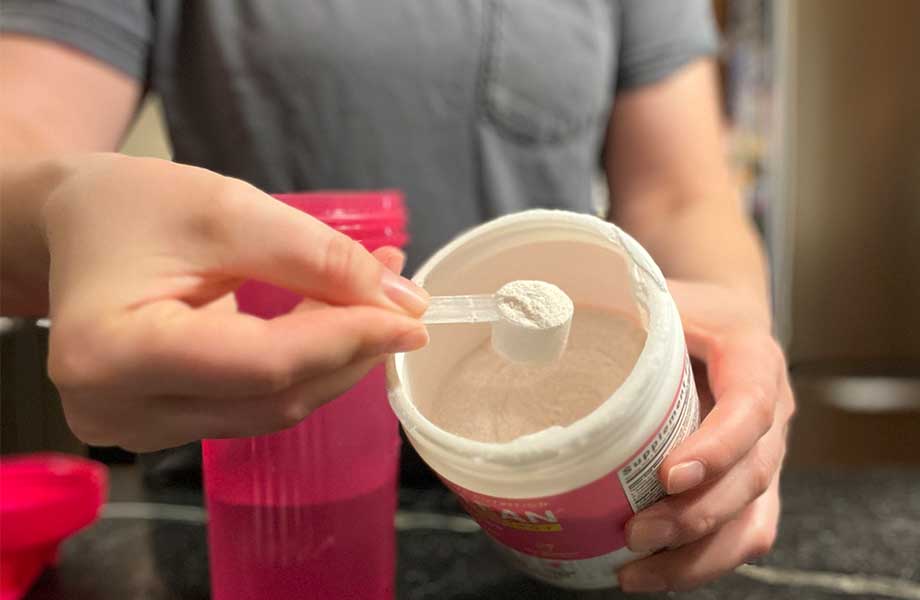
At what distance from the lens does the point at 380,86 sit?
0.57 meters

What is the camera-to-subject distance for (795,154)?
1394 mm

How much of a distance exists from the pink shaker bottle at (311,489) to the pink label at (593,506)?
6 centimetres

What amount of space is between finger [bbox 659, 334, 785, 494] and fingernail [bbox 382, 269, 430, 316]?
12 cm

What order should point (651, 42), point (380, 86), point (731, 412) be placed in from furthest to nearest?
point (651, 42), point (380, 86), point (731, 412)

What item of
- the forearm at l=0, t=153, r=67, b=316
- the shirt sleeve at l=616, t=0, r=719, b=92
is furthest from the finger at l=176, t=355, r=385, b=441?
the shirt sleeve at l=616, t=0, r=719, b=92

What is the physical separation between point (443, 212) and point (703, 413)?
1.01ft

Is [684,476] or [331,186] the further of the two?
[331,186]

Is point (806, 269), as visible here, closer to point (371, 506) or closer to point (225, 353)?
point (371, 506)

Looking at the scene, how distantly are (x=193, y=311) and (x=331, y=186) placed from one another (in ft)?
1.21

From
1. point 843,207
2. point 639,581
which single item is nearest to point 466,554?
point 639,581

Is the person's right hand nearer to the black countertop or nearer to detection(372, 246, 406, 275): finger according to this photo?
detection(372, 246, 406, 275): finger

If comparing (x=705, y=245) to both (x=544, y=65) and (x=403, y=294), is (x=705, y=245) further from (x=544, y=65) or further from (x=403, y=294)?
(x=403, y=294)

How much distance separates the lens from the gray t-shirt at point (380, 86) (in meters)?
0.55

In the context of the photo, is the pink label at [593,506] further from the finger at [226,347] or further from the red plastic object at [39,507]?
the red plastic object at [39,507]
